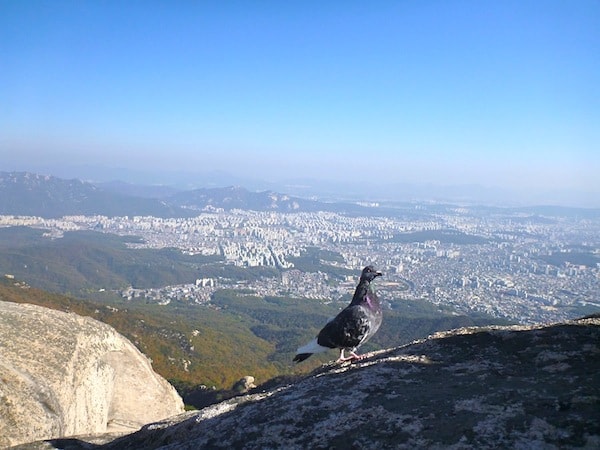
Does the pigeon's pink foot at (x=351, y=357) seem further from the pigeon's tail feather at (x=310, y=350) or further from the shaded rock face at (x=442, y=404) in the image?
the shaded rock face at (x=442, y=404)

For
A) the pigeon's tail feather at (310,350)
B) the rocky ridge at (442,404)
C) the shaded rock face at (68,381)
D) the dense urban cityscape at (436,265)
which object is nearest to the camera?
the rocky ridge at (442,404)

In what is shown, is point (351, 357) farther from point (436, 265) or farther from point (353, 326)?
point (436, 265)

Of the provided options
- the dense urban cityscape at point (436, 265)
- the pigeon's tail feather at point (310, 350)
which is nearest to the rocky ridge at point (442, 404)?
the pigeon's tail feather at point (310, 350)

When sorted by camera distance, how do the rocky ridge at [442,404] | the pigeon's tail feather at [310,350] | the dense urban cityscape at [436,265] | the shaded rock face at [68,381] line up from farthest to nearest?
1. the dense urban cityscape at [436,265]
2. the shaded rock face at [68,381]
3. the pigeon's tail feather at [310,350]
4. the rocky ridge at [442,404]

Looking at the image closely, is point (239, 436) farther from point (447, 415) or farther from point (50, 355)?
point (50, 355)

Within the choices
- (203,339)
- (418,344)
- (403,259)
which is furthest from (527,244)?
(418,344)

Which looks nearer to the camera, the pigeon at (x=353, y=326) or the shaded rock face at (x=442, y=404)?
the shaded rock face at (x=442, y=404)
